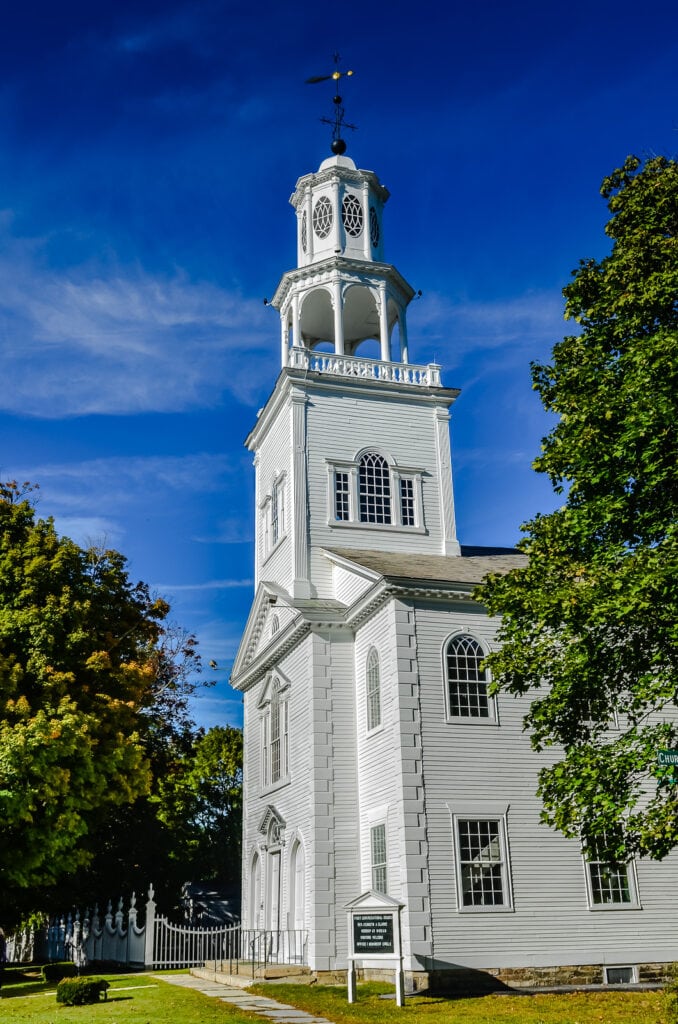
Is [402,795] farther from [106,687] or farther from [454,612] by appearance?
[106,687]

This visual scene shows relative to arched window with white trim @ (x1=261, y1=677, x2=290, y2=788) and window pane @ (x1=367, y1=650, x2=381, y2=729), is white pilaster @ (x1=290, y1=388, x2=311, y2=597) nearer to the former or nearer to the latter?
arched window with white trim @ (x1=261, y1=677, x2=290, y2=788)

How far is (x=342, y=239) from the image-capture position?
33906 millimetres

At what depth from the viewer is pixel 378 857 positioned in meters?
23.4

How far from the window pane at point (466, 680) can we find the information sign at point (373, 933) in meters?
5.66

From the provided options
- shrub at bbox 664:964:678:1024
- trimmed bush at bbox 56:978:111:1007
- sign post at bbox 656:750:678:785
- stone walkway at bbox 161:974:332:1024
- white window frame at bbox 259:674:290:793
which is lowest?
stone walkway at bbox 161:974:332:1024

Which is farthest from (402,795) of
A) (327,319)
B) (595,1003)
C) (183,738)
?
(327,319)

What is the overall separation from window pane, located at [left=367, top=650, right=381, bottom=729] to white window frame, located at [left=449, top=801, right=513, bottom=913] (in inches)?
129

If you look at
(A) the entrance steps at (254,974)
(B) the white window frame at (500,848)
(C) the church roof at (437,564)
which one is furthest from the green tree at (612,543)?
(A) the entrance steps at (254,974)

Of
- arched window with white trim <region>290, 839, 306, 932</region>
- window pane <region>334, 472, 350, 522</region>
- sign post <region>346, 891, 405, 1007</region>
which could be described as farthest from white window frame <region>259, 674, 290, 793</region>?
sign post <region>346, 891, 405, 1007</region>

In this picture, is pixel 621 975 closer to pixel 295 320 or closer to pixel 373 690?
pixel 373 690

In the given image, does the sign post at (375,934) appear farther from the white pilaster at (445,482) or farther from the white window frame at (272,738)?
the white pilaster at (445,482)

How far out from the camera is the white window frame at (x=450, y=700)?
23.2 metres

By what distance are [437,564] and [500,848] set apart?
26.7 ft

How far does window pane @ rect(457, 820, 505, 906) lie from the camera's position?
21.9m
